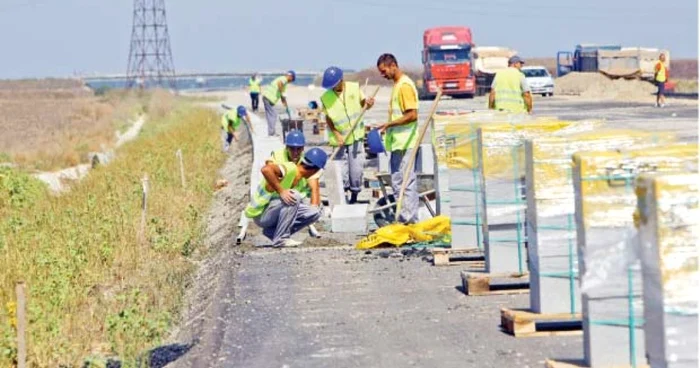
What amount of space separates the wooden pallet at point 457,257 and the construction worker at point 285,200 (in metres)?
1.58

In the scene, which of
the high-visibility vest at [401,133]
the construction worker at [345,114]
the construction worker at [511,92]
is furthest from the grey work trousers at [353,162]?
the high-visibility vest at [401,133]

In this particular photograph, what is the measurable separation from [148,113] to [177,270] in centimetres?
6631

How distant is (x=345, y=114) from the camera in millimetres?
17062

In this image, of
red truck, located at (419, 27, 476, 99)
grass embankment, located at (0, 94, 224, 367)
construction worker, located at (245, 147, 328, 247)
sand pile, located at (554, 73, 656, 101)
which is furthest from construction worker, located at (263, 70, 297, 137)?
red truck, located at (419, 27, 476, 99)

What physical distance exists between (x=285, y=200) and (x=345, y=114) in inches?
120

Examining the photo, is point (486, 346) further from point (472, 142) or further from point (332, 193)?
point (332, 193)

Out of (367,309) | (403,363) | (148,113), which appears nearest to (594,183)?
(403,363)

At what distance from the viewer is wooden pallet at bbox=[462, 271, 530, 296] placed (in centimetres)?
1138

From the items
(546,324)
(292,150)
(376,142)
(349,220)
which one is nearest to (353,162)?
(376,142)

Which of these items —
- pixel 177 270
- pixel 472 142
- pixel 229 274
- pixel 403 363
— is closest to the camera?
pixel 403 363

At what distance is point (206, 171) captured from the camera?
1088 inches

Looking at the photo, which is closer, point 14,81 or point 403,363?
point 403,363

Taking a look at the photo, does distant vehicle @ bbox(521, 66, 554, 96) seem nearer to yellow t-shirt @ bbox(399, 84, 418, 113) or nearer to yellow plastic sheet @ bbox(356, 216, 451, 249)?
yellow t-shirt @ bbox(399, 84, 418, 113)

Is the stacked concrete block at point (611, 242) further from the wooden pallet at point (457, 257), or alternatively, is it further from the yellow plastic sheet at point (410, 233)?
the yellow plastic sheet at point (410, 233)
